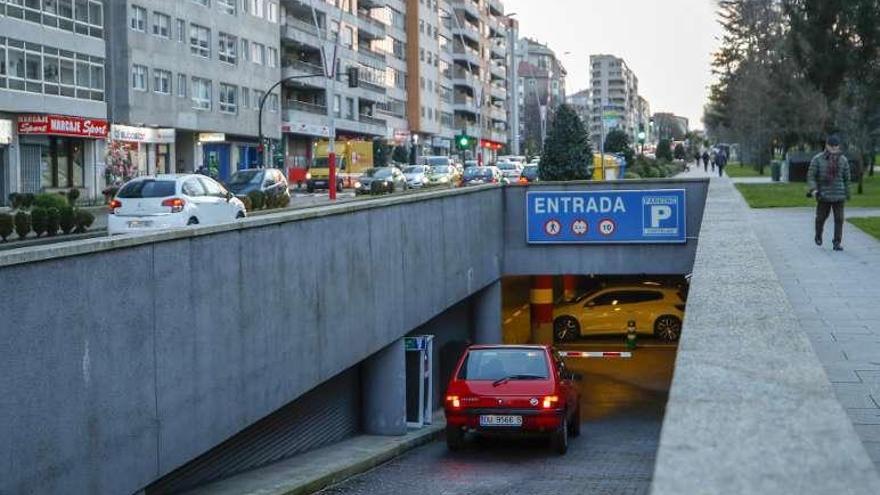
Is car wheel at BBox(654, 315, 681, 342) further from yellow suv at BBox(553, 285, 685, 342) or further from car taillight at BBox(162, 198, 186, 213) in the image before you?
car taillight at BBox(162, 198, 186, 213)

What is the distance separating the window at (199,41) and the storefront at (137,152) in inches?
190

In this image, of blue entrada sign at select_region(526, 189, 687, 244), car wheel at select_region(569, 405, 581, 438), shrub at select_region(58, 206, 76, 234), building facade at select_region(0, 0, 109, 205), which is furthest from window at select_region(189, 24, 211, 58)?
car wheel at select_region(569, 405, 581, 438)

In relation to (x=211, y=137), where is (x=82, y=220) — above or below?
below

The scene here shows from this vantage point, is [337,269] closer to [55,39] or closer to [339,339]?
[339,339]

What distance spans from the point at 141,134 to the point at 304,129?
21.6 meters

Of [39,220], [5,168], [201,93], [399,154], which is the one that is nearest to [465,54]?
[399,154]

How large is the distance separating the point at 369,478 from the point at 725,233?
5639 millimetres

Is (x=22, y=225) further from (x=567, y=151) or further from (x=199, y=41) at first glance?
(x=199, y=41)

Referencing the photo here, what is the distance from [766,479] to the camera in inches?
133

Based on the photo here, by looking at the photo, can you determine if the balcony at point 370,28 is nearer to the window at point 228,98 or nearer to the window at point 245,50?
the window at point 245,50

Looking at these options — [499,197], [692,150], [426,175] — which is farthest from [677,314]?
[692,150]

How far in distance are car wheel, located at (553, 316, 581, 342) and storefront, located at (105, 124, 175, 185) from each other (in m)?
24.1

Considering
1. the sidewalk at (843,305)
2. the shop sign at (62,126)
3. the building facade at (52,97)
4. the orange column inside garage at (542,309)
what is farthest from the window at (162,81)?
the sidewalk at (843,305)

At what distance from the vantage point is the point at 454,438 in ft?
59.2
